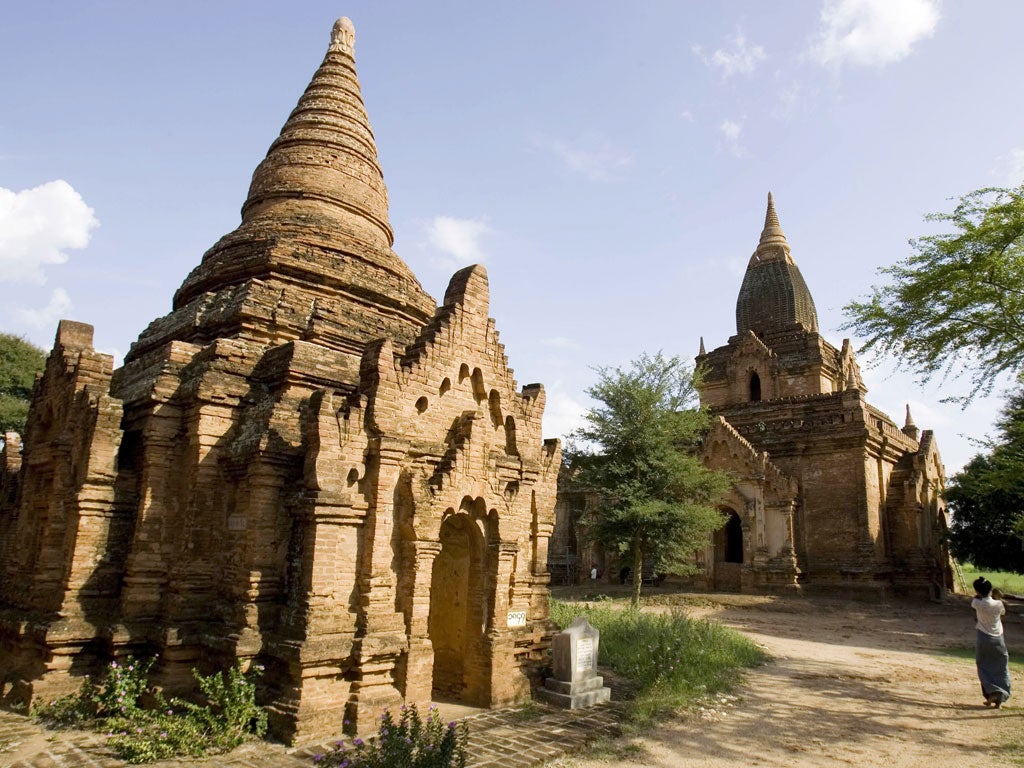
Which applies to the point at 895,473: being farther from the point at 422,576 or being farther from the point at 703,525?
the point at 422,576

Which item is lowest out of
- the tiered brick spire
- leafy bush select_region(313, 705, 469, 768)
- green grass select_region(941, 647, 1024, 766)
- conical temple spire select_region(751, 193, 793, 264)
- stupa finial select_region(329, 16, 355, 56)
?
green grass select_region(941, 647, 1024, 766)

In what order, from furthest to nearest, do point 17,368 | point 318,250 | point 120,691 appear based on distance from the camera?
point 17,368 < point 318,250 < point 120,691

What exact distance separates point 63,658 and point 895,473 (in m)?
27.7

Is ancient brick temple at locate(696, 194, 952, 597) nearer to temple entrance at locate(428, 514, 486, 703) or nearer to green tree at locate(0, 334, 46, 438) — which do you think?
temple entrance at locate(428, 514, 486, 703)

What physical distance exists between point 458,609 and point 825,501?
64.7 feet

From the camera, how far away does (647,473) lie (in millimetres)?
22531

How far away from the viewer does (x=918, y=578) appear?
25672 millimetres

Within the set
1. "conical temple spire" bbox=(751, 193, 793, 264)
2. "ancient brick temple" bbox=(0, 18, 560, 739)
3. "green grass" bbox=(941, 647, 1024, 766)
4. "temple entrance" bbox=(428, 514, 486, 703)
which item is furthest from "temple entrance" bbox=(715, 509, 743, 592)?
"temple entrance" bbox=(428, 514, 486, 703)

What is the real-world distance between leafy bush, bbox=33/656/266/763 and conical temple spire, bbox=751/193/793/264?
34.3 meters

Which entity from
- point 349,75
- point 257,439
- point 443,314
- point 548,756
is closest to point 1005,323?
point 443,314

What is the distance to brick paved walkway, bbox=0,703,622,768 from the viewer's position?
7.22m

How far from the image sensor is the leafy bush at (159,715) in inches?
291

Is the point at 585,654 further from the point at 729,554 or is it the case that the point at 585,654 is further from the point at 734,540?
the point at 734,540

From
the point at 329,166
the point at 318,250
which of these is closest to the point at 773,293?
the point at 329,166
